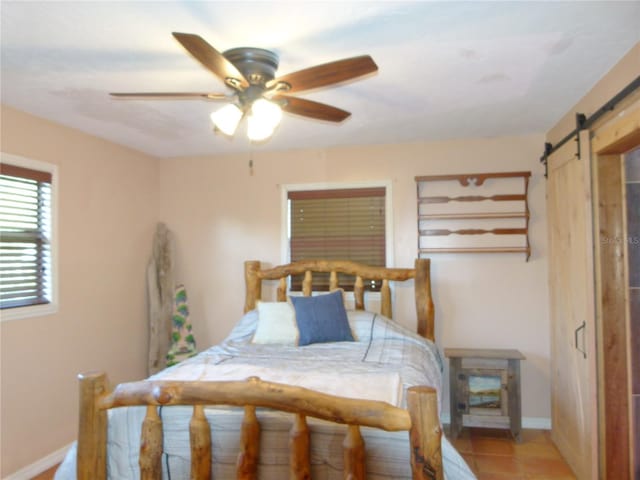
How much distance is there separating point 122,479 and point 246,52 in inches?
69.5

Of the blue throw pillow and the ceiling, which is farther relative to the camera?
the blue throw pillow

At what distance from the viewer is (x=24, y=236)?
9.04ft

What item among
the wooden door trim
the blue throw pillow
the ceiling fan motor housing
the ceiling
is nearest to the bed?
the blue throw pillow

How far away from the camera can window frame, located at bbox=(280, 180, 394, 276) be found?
3.59m

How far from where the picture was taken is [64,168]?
3037 mm

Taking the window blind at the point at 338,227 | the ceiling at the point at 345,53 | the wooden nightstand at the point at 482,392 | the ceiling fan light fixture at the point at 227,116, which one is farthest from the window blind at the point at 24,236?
the wooden nightstand at the point at 482,392

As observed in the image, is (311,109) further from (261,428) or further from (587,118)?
(587,118)

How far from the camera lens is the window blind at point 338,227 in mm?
3654

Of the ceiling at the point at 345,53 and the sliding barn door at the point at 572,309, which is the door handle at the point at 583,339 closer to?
the sliding barn door at the point at 572,309

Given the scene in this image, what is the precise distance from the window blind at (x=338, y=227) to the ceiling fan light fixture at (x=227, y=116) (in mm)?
1961

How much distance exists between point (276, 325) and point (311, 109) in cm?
163

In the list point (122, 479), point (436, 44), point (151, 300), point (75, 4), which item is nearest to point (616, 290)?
point (436, 44)

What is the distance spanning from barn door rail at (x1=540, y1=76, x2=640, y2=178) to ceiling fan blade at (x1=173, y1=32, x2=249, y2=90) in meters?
1.67

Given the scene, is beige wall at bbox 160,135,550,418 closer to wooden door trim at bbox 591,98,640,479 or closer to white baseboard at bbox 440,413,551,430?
white baseboard at bbox 440,413,551,430
